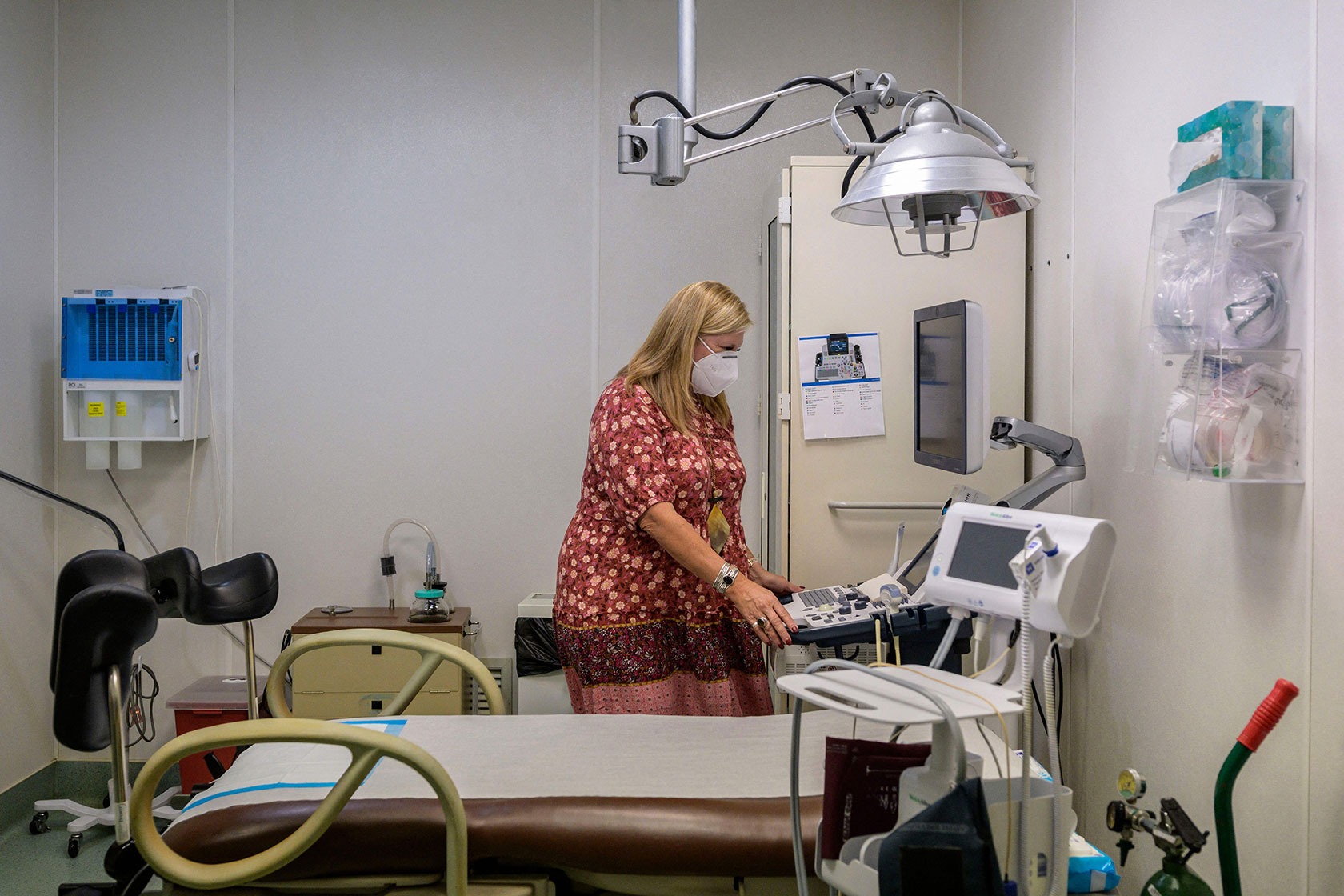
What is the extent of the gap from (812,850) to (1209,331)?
1053 millimetres

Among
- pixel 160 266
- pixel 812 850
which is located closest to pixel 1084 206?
pixel 812 850

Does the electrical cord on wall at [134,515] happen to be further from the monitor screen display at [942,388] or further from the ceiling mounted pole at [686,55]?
the monitor screen display at [942,388]

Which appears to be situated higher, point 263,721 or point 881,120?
point 881,120

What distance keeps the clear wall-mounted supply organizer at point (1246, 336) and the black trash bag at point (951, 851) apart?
32.2 inches

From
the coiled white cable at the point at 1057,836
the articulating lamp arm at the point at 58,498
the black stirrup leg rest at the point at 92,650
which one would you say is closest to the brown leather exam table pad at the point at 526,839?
the black stirrup leg rest at the point at 92,650

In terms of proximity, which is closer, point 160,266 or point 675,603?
point 675,603

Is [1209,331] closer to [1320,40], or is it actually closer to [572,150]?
[1320,40]

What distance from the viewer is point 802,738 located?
1.82 metres

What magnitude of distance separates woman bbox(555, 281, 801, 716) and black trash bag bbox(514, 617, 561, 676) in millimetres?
966

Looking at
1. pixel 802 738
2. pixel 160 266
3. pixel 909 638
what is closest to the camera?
pixel 802 738

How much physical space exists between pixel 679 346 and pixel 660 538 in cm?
45

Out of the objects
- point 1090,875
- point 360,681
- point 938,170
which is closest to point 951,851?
point 1090,875

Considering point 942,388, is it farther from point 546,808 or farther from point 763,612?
point 546,808

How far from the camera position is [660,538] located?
2.14 metres
